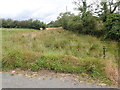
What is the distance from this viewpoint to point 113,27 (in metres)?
9.23

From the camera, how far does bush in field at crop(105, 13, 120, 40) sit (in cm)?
897

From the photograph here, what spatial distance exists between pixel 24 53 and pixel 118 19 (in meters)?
8.70

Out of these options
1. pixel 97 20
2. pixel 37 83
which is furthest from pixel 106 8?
pixel 37 83

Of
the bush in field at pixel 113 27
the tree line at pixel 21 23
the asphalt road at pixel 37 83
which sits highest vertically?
the tree line at pixel 21 23

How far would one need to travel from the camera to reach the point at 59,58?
421 cm

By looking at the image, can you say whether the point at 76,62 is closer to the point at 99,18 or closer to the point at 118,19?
the point at 118,19

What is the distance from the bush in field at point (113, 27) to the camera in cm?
897

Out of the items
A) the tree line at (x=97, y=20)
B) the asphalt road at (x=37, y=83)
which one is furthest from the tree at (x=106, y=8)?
the asphalt road at (x=37, y=83)

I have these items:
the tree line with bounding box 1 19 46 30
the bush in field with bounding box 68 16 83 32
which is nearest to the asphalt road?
the bush in field with bounding box 68 16 83 32

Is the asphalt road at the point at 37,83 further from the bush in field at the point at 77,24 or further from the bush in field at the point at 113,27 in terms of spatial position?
the bush in field at the point at 77,24

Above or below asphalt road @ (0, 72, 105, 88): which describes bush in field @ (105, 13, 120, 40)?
above

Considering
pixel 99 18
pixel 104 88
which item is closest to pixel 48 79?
pixel 104 88

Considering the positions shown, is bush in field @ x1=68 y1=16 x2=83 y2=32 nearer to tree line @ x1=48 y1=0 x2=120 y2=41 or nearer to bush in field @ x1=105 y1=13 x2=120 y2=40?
tree line @ x1=48 y1=0 x2=120 y2=41

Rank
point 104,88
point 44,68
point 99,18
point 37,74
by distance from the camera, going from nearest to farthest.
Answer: point 104,88
point 37,74
point 44,68
point 99,18
